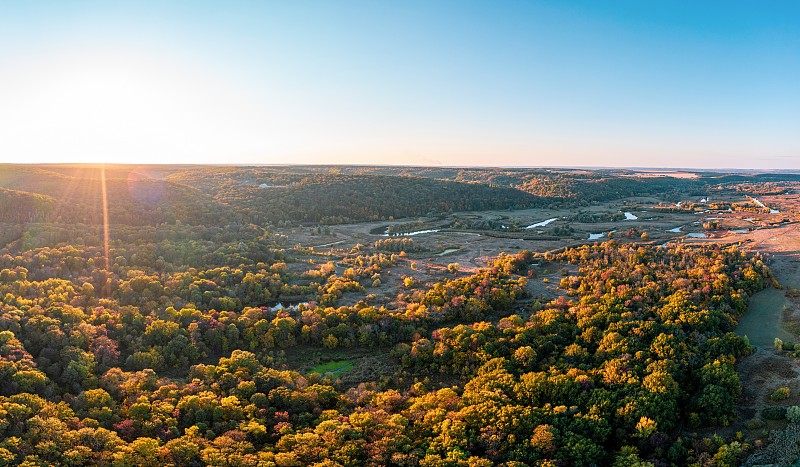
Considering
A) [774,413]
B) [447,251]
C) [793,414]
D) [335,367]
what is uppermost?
[447,251]

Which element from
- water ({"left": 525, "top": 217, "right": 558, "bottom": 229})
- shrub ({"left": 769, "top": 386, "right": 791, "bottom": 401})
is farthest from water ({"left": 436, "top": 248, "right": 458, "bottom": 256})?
shrub ({"left": 769, "top": 386, "right": 791, "bottom": 401})

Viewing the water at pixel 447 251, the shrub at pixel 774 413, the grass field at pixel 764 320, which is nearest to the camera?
the shrub at pixel 774 413

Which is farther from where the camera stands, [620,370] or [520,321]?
[520,321]

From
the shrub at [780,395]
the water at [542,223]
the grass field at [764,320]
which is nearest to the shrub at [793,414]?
the shrub at [780,395]

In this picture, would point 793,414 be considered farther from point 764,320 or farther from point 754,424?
point 764,320

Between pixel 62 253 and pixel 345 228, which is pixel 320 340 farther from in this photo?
pixel 345 228

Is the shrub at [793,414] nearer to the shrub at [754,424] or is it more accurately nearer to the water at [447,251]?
the shrub at [754,424]

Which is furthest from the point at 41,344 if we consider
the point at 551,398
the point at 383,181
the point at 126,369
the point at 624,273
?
the point at 383,181

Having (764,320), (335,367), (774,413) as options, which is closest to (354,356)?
(335,367)

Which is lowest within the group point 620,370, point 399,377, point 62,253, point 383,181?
point 399,377
